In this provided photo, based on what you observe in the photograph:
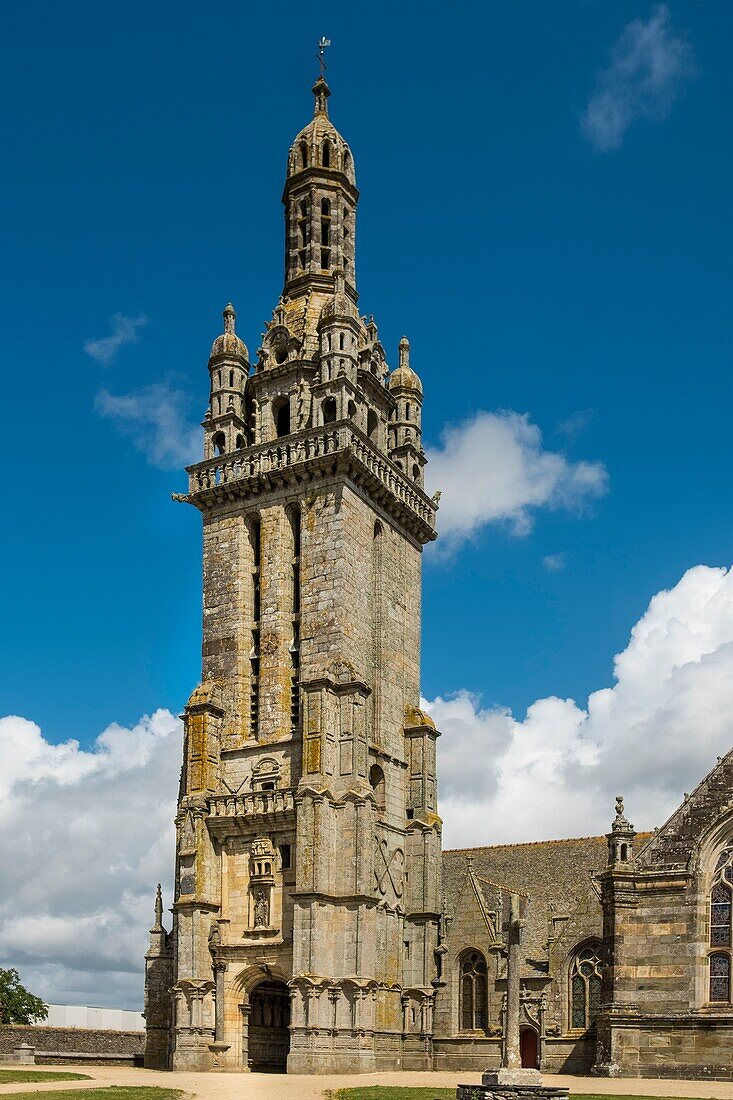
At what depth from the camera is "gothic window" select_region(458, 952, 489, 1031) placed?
156 feet

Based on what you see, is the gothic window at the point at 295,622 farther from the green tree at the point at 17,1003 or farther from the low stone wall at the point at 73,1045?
the green tree at the point at 17,1003

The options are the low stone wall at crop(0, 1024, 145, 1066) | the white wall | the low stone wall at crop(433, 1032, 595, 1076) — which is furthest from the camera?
the white wall

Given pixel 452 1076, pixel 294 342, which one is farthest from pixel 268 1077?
pixel 294 342

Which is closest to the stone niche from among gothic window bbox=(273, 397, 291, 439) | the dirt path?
the dirt path

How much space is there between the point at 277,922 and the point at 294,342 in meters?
24.4

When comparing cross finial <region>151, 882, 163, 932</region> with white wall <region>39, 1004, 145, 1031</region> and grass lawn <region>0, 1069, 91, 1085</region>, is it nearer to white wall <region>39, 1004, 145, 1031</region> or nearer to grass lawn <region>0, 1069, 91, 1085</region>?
grass lawn <region>0, 1069, 91, 1085</region>

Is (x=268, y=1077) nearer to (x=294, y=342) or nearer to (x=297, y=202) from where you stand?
(x=294, y=342)

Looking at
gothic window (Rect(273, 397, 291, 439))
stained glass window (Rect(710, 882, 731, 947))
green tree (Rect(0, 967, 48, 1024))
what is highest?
gothic window (Rect(273, 397, 291, 439))

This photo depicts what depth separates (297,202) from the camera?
59781 mm

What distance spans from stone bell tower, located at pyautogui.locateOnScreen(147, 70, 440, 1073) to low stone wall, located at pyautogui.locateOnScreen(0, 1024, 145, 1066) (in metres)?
2.56

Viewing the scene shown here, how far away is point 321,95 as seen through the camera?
2466 inches

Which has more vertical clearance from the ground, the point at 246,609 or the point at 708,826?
the point at 246,609

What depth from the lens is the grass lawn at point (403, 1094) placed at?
1056 inches

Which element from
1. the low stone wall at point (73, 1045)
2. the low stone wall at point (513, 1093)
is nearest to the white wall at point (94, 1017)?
the low stone wall at point (73, 1045)
